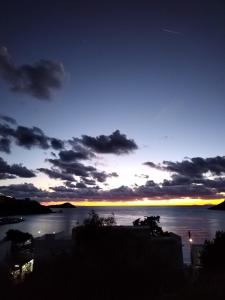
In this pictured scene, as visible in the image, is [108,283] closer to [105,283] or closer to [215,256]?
[105,283]

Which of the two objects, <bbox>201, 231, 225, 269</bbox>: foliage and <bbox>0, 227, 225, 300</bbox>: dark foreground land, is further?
<bbox>201, 231, 225, 269</bbox>: foliage

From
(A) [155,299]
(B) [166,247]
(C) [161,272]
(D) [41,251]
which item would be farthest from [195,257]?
(A) [155,299]

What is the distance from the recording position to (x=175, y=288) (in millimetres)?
14641

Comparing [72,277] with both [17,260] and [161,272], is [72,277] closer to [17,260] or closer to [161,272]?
[161,272]

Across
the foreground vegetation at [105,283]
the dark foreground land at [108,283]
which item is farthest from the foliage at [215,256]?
the dark foreground land at [108,283]

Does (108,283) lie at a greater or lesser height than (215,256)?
greater

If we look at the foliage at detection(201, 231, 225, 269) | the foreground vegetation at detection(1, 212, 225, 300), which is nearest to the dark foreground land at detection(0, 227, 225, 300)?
the foreground vegetation at detection(1, 212, 225, 300)

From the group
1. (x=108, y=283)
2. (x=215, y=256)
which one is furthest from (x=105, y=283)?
(x=215, y=256)

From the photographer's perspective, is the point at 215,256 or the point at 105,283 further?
the point at 215,256

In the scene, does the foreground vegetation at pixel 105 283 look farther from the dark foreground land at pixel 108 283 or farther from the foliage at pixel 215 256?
the foliage at pixel 215 256

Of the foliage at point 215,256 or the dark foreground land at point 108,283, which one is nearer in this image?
the dark foreground land at point 108,283

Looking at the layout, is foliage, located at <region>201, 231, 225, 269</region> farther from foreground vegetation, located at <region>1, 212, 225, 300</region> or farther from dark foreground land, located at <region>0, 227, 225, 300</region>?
dark foreground land, located at <region>0, 227, 225, 300</region>

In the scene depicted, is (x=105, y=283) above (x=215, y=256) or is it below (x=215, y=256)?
above

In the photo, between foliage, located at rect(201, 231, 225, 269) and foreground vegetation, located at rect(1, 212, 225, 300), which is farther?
foliage, located at rect(201, 231, 225, 269)
